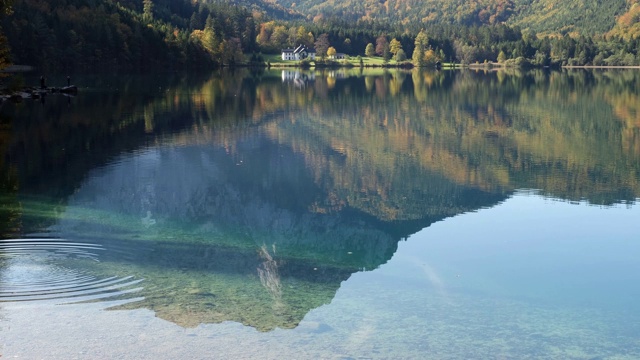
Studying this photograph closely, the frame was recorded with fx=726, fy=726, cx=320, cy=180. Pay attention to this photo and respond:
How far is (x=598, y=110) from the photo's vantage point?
55.7 m

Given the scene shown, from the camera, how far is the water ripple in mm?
13180

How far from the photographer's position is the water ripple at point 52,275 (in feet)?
43.2

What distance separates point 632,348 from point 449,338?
9.33ft

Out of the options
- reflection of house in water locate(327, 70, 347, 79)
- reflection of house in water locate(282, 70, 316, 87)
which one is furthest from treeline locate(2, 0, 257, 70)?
reflection of house in water locate(327, 70, 347, 79)

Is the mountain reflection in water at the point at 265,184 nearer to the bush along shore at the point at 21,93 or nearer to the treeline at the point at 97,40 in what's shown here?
the bush along shore at the point at 21,93

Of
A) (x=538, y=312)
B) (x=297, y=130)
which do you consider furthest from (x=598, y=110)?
(x=538, y=312)

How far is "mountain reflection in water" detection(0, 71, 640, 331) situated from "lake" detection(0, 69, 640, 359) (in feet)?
0.29

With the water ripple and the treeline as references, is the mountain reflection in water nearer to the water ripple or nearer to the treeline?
the water ripple

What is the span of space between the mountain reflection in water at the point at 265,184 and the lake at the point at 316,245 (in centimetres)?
9

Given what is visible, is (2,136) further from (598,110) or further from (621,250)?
(598,110)

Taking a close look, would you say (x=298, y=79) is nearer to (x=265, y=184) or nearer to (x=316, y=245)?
(x=265, y=184)

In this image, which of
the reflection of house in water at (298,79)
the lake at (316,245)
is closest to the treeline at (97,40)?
the reflection of house in water at (298,79)

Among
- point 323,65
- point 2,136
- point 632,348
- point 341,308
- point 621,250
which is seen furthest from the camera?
point 323,65

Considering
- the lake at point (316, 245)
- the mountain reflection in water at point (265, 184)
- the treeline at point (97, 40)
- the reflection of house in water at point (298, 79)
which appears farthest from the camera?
the treeline at point (97, 40)
